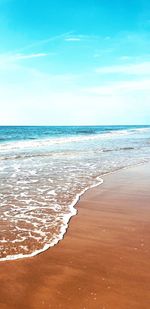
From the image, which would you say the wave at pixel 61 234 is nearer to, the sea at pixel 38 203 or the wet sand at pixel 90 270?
the sea at pixel 38 203

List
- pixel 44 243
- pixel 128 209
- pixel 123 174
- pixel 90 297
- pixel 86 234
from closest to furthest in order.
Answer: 1. pixel 90 297
2. pixel 44 243
3. pixel 86 234
4. pixel 128 209
5. pixel 123 174

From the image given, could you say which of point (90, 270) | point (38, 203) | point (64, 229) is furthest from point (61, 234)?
point (38, 203)

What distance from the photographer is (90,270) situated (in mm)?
4699

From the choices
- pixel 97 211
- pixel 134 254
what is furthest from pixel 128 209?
pixel 134 254

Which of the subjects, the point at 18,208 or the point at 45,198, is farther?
the point at 45,198

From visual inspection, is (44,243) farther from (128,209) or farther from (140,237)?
(128,209)

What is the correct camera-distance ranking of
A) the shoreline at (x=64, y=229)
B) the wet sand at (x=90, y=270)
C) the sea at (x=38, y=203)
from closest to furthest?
the wet sand at (x=90, y=270) → the shoreline at (x=64, y=229) → the sea at (x=38, y=203)

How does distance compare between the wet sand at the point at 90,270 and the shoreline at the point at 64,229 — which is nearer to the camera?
the wet sand at the point at 90,270

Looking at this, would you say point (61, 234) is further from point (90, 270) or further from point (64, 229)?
point (90, 270)

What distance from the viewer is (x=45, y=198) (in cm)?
946

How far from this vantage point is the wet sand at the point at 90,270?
12.8 feet

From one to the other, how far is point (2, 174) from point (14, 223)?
23.8 ft

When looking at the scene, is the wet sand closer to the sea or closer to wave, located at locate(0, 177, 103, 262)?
wave, located at locate(0, 177, 103, 262)

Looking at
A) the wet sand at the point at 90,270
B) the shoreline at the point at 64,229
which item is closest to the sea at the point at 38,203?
the shoreline at the point at 64,229
